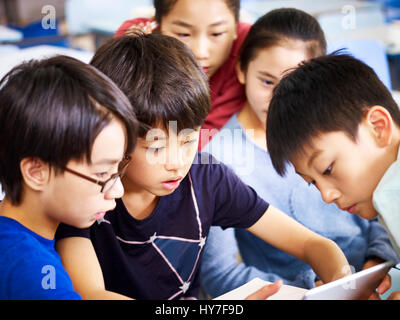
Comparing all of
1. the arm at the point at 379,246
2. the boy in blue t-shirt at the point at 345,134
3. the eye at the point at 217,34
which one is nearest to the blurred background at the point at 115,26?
the eye at the point at 217,34

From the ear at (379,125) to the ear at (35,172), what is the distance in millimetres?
470

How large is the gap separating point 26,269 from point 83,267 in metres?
0.13

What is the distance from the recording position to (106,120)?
2.16 feet

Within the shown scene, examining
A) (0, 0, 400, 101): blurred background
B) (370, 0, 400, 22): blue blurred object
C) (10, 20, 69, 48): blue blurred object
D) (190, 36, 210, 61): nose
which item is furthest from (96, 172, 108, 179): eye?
(370, 0, 400, 22): blue blurred object

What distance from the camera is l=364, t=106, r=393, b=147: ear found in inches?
30.6

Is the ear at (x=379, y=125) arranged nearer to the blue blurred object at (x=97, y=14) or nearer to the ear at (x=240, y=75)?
the ear at (x=240, y=75)

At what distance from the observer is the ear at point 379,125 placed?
777mm

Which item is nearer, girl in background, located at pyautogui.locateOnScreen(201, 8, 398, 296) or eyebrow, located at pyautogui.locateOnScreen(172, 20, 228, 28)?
girl in background, located at pyautogui.locateOnScreen(201, 8, 398, 296)

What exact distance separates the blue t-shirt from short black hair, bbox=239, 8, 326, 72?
680 millimetres

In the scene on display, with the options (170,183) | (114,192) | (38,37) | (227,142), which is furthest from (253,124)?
(38,37)

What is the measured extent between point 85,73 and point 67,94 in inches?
1.8

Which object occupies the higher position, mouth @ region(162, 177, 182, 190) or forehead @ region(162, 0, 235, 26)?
forehead @ region(162, 0, 235, 26)

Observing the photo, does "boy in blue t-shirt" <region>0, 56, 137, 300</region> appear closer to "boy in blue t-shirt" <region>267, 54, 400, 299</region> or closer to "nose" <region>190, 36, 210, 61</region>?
"boy in blue t-shirt" <region>267, 54, 400, 299</region>

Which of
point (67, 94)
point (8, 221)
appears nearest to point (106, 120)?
point (67, 94)
